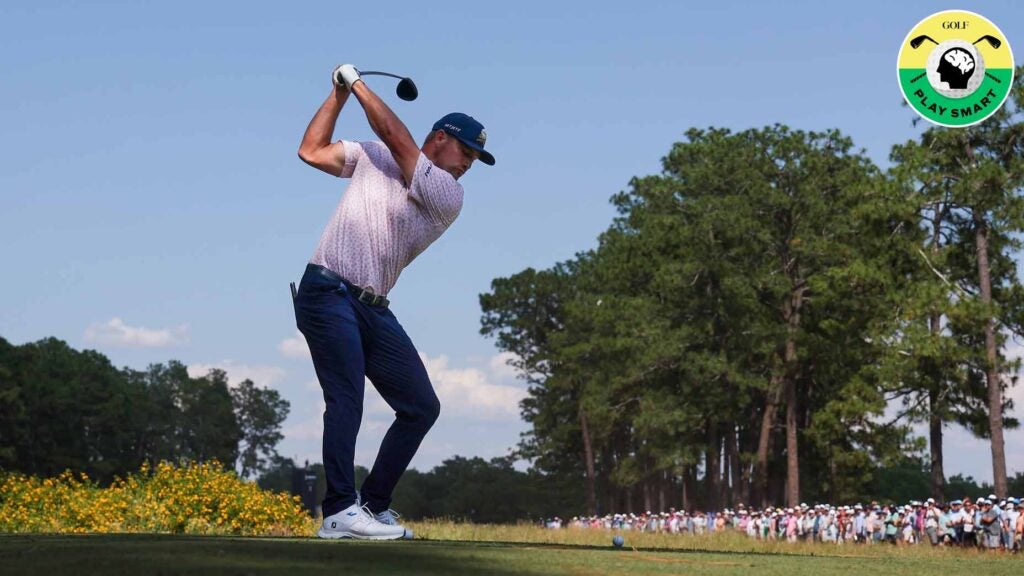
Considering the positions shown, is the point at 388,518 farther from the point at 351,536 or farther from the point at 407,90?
the point at 407,90

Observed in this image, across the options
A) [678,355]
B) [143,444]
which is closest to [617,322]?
[678,355]

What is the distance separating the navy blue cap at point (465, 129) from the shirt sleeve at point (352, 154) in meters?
0.42

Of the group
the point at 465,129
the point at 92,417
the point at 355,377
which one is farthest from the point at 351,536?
the point at 92,417

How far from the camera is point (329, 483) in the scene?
7.39 meters

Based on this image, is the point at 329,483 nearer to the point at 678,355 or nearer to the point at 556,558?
the point at 556,558

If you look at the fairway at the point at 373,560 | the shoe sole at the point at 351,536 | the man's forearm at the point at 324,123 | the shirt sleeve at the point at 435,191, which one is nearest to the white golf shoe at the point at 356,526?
the shoe sole at the point at 351,536

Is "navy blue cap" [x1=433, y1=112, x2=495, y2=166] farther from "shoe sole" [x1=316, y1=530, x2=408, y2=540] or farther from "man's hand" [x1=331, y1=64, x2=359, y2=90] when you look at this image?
"shoe sole" [x1=316, y1=530, x2=408, y2=540]

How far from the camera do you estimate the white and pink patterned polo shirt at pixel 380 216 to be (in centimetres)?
695

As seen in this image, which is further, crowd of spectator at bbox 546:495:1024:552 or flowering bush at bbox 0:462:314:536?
crowd of spectator at bbox 546:495:1024:552

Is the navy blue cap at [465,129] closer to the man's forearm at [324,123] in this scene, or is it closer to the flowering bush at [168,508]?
the man's forearm at [324,123]

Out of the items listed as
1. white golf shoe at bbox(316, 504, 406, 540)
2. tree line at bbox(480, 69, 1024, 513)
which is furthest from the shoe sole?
tree line at bbox(480, 69, 1024, 513)

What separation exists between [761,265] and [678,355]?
488 centimetres

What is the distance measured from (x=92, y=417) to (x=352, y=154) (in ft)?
323

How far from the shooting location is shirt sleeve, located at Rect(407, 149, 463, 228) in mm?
6883
